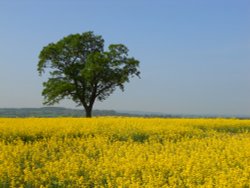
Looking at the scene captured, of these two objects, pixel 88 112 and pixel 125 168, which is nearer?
pixel 125 168

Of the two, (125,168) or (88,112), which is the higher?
(88,112)

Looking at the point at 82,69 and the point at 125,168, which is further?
the point at 82,69

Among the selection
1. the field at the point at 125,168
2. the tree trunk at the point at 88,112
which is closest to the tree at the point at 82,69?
the tree trunk at the point at 88,112

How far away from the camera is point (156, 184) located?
305 inches

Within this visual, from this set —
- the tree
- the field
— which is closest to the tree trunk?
the tree

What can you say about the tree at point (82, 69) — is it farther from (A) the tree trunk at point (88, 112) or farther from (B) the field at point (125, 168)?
(B) the field at point (125, 168)

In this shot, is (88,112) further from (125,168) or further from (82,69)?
(125,168)

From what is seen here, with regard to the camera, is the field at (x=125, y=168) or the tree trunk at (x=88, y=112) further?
the tree trunk at (x=88, y=112)

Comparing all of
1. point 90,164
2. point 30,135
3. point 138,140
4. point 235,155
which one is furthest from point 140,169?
point 30,135

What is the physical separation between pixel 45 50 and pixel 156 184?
3555 cm

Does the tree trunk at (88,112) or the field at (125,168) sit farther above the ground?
the tree trunk at (88,112)

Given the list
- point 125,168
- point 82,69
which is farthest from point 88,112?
point 125,168

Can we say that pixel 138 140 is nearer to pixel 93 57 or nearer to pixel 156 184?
Answer: pixel 156 184

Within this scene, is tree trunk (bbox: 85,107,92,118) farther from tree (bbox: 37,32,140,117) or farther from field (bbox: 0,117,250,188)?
field (bbox: 0,117,250,188)
